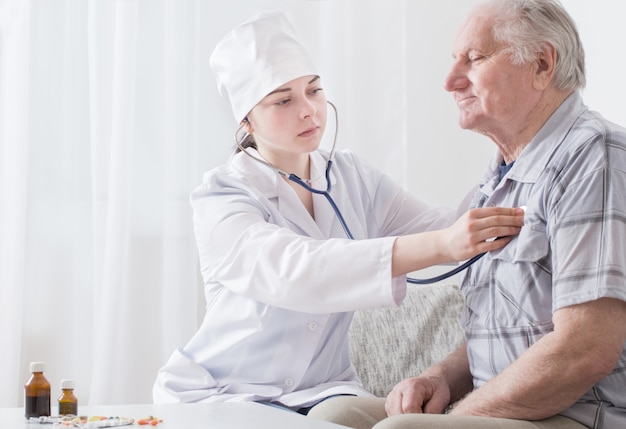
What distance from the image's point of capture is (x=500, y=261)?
4.90ft

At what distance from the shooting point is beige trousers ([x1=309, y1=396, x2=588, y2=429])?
4.12ft

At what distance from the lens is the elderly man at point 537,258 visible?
4.24 ft

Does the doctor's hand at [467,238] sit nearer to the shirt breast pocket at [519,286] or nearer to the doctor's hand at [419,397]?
the shirt breast pocket at [519,286]

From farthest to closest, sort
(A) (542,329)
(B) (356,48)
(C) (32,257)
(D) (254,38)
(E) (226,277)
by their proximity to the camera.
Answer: (B) (356,48)
(C) (32,257)
(D) (254,38)
(E) (226,277)
(A) (542,329)

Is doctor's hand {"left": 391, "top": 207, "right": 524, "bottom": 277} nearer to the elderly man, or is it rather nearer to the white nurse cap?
the elderly man

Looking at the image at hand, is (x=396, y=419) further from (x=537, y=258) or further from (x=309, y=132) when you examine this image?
(x=309, y=132)

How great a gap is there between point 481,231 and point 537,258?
0.33 ft

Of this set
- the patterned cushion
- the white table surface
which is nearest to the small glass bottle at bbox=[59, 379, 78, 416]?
the white table surface

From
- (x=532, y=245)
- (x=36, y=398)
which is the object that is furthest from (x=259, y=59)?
(x=36, y=398)

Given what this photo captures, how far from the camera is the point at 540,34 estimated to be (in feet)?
4.95

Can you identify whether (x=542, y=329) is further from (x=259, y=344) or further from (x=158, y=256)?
(x=158, y=256)

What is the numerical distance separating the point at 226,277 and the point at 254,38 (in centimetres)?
53

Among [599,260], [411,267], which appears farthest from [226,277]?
[599,260]

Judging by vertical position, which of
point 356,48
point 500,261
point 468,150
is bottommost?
point 500,261
